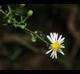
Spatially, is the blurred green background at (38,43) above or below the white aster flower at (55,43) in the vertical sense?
below

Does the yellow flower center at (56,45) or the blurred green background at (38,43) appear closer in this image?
the yellow flower center at (56,45)

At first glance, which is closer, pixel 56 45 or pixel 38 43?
pixel 56 45

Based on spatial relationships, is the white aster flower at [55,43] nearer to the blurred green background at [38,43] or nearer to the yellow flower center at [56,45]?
the yellow flower center at [56,45]

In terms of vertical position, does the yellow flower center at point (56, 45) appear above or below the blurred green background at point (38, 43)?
above

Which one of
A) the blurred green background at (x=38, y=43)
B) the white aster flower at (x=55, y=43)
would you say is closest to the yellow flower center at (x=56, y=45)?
the white aster flower at (x=55, y=43)

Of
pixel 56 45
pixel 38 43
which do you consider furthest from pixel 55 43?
pixel 38 43

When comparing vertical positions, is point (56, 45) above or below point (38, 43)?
above

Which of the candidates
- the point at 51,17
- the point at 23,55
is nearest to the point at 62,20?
the point at 51,17

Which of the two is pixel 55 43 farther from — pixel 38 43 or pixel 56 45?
pixel 38 43

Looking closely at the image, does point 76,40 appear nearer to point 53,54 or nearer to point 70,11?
point 70,11

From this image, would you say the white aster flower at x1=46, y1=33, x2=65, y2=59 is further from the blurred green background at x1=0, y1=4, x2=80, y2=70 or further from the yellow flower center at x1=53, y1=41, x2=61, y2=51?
the blurred green background at x1=0, y1=4, x2=80, y2=70
